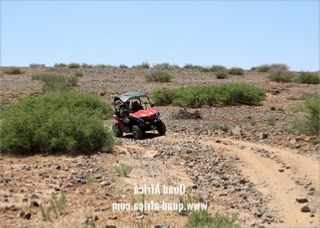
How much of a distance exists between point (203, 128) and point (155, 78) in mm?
19933

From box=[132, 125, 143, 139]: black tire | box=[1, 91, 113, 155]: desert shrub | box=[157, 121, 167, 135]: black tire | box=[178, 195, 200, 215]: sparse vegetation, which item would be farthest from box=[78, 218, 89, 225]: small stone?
box=[157, 121, 167, 135]: black tire

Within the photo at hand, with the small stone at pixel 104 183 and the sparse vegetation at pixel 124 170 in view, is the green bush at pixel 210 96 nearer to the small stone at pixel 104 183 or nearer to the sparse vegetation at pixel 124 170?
the sparse vegetation at pixel 124 170

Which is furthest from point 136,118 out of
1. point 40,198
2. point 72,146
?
point 40,198

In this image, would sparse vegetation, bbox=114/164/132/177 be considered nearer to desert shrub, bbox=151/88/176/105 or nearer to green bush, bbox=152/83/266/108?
green bush, bbox=152/83/266/108

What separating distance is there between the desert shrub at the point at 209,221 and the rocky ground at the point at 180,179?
1.08 ft

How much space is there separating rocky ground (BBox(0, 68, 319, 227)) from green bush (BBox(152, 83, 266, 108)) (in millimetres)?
9866

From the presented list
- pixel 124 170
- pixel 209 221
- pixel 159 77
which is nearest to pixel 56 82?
pixel 159 77

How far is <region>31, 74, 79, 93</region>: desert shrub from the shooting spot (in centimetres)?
2862

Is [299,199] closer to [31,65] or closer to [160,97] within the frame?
[160,97]

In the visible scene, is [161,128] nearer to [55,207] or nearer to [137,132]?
[137,132]

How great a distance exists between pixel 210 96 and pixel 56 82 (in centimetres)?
1125

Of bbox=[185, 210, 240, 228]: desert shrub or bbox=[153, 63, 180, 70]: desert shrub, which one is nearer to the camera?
bbox=[185, 210, 240, 228]: desert shrub

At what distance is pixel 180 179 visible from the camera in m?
10.5

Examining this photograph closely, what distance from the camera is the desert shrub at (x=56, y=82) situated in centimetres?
2862
